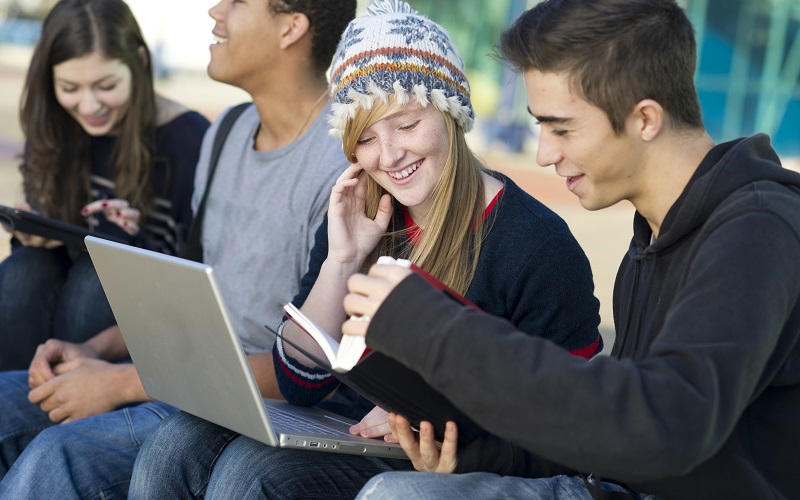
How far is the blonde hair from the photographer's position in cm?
253

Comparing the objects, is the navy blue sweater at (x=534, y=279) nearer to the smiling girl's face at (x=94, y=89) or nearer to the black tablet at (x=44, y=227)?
the black tablet at (x=44, y=227)

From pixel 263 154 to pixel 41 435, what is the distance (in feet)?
3.89

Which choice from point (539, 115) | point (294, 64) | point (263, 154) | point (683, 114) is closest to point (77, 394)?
point (263, 154)

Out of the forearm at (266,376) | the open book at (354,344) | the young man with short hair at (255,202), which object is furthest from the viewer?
the young man with short hair at (255,202)

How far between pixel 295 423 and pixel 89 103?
6.33ft

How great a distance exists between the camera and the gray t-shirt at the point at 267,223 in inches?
128

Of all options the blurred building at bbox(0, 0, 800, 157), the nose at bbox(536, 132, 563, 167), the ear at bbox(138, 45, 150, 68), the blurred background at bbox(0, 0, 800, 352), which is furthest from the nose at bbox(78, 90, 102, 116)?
the blurred building at bbox(0, 0, 800, 157)

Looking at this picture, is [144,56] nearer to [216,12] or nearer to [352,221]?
[216,12]

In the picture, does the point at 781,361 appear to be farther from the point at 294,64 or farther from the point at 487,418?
the point at 294,64

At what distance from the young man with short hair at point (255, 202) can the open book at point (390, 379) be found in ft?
3.41

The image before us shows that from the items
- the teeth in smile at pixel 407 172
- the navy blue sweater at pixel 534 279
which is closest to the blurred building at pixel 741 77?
the teeth in smile at pixel 407 172

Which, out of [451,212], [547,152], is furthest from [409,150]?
[547,152]

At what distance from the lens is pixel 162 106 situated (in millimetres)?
3973

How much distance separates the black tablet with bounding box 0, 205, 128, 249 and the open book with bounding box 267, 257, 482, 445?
142cm
